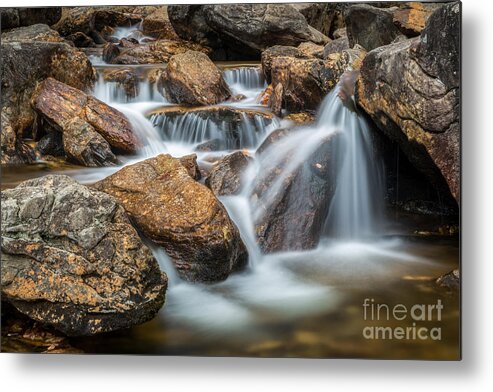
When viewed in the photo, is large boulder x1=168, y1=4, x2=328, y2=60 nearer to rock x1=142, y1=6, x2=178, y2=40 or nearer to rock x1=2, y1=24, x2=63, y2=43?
rock x1=142, y1=6, x2=178, y2=40

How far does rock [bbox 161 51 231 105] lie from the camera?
3371 millimetres

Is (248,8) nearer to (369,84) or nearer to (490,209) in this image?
(369,84)

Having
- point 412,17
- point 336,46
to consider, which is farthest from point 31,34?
point 412,17

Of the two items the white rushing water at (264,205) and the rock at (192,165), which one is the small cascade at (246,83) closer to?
the white rushing water at (264,205)

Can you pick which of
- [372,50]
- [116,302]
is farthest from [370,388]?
[372,50]

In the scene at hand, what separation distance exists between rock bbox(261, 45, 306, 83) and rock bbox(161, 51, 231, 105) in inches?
10.7

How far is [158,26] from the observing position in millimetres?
3264

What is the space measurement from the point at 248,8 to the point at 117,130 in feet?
3.55

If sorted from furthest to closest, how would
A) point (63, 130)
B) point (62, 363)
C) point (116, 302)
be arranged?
point (63, 130) < point (62, 363) < point (116, 302)

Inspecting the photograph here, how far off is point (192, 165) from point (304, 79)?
89cm

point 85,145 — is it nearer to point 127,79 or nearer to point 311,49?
point 127,79

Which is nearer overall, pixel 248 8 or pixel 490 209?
pixel 490 209

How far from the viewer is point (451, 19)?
116 inches

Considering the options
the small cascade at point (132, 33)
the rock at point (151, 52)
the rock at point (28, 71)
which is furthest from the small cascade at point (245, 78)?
the rock at point (28, 71)
